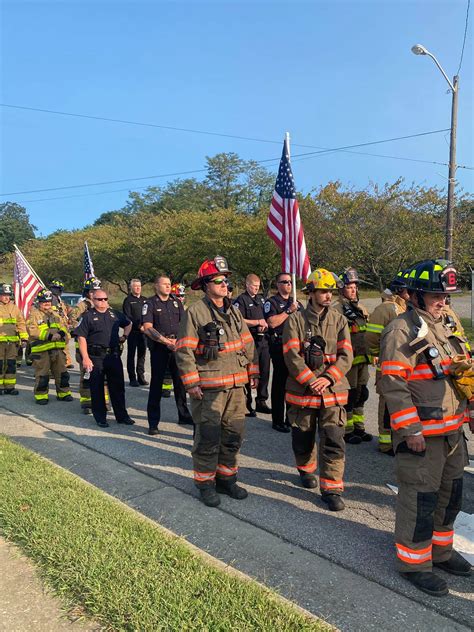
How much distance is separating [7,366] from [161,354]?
153 inches

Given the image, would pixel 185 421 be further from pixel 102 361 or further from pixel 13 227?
pixel 13 227

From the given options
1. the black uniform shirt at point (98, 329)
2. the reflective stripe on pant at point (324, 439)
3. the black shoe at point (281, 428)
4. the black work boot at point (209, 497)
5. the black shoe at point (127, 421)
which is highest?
the black uniform shirt at point (98, 329)

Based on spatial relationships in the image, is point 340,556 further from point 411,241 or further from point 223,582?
point 411,241

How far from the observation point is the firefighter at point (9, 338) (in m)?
8.88

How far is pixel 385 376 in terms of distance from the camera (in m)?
3.16

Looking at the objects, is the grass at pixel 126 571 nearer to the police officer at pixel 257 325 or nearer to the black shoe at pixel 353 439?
the black shoe at pixel 353 439

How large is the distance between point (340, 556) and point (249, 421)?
357 centimetres

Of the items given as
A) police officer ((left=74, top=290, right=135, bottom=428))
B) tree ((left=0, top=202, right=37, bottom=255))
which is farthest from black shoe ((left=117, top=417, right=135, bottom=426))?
tree ((left=0, top=202, right=37, bottom=255))

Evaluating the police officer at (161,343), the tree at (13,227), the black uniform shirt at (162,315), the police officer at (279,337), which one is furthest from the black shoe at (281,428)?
the tree at (13,227)

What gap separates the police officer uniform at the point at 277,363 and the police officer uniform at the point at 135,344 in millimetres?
3460

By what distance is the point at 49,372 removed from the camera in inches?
328

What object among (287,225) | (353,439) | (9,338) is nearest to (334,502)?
(353,439)

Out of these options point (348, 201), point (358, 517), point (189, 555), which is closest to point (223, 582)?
point (189, 555)

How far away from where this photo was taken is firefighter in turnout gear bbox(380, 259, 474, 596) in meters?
3.05
